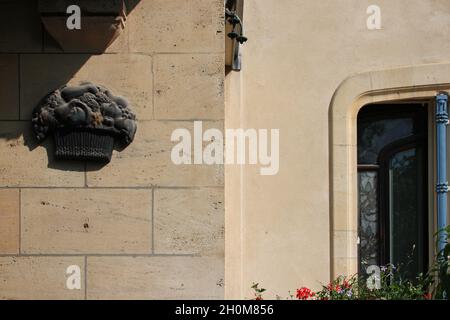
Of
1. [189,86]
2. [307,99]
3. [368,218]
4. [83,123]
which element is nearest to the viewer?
[83,123]

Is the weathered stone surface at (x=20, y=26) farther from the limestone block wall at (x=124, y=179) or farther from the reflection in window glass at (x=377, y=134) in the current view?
the reflection in window glass at (x=377, y=134)

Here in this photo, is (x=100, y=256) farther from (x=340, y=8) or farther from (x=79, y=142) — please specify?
(x=340, y=8)

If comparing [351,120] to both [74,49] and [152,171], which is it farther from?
[74,49]

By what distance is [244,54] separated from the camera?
28.6 ft

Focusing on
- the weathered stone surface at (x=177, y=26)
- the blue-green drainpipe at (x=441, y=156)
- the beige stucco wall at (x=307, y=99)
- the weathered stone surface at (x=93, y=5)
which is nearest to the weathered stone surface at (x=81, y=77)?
the weathered stone surface at (x=177, y=26)

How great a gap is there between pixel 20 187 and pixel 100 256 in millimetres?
726

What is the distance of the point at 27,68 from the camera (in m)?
5.93

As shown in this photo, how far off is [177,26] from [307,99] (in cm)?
297

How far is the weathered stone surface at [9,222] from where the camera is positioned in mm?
5859

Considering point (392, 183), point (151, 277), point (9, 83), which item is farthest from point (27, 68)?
point (392, 183)

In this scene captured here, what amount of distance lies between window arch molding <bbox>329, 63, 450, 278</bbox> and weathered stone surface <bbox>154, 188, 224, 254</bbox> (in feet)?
9.53

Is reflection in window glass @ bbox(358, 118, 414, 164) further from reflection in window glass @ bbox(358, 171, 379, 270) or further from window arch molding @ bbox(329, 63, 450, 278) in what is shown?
window arch molding @ bbox(329, 63, 450, 278)

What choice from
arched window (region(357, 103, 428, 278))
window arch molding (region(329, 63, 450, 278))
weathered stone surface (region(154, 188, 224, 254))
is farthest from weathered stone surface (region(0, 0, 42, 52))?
arched window (region(357, 103, 428, 278))

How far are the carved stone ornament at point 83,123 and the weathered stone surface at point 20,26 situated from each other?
398 millimetres
